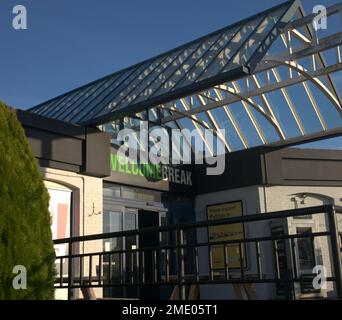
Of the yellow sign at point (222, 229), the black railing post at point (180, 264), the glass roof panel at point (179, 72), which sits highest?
the glass roof panel at point (179, 72)

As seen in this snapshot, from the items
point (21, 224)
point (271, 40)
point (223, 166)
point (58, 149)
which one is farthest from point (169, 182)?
point (21, 224)

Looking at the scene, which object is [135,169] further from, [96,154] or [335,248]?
[335,248]

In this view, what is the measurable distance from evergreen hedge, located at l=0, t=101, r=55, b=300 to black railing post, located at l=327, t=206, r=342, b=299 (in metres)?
2.49

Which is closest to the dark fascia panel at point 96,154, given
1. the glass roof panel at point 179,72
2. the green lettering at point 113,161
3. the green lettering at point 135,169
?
the glass roof panel at point 179,72

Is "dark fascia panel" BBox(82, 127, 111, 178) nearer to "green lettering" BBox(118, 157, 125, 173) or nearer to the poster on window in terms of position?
the poster on window

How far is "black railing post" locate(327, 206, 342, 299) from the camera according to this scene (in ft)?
13.6

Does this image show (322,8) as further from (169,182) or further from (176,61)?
(169,182)

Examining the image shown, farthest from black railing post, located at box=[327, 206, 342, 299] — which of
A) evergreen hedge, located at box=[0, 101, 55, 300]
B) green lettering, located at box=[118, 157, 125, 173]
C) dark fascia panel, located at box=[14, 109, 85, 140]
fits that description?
green lettering, located at box=[118, 157, 125, 173]

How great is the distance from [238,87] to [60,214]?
663 cm

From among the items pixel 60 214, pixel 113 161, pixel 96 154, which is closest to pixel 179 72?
pixel 96 154

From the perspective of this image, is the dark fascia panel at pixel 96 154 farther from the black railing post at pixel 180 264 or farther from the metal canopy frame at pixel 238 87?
Result: the black railing post at pixel 180 264

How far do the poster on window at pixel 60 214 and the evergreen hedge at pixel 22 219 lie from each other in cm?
523

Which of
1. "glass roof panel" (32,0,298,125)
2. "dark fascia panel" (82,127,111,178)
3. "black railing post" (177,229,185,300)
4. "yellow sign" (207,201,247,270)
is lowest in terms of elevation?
"black railing post" (177,229,185,300)

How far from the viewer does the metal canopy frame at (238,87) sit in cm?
968
